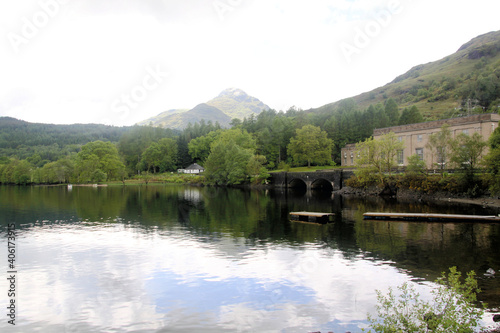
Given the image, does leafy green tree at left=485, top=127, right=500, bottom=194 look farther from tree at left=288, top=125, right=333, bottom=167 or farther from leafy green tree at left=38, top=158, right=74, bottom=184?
leafy green tree at left=38, top=158, right=74, bottom=184

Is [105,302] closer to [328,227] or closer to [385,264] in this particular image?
[385,264]

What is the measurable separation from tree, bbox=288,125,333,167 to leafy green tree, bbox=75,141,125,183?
71810 mm

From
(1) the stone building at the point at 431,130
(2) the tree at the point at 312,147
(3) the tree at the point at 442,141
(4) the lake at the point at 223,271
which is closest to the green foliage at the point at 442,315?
(4) the lake at the point at 223,271

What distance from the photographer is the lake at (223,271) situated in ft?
44.7

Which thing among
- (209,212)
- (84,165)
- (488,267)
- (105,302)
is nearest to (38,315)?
(105,302)

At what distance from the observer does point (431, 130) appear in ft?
255

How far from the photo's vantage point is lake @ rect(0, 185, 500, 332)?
13.6 m

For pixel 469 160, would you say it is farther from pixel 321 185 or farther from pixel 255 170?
pixel 255 170

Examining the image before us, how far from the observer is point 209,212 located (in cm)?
4531

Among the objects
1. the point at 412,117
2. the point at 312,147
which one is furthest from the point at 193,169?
the point at 412,117

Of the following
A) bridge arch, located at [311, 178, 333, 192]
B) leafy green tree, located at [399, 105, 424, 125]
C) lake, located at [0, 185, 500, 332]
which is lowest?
lake, located at [0, 185, 500, 332]

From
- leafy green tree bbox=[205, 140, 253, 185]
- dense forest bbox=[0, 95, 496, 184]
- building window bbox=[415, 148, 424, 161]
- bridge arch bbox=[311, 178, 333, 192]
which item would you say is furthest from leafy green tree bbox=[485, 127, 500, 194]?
leafy green tree bbox=[205, 140, 253, 185]

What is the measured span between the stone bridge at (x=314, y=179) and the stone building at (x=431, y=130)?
1450 centimetres

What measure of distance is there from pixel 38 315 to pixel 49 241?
1491cm
